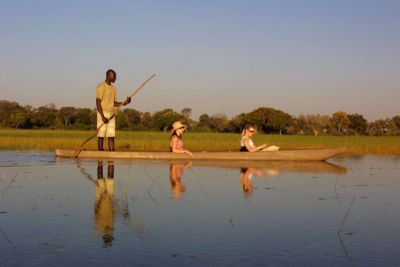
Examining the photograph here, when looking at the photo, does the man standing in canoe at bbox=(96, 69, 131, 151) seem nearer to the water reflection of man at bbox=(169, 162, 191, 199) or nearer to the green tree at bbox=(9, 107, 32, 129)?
the water reflection of man at bbox=(169, 162, 191, 199)

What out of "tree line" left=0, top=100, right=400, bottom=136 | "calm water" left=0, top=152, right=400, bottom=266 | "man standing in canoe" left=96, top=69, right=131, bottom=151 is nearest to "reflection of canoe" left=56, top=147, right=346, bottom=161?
"man standing in canoe" left=96, top=69, right=131, bottom=151

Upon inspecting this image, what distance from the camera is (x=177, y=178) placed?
400 inches

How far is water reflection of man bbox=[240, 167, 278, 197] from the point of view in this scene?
8.71m

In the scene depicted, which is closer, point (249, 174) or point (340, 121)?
point (249, 174)

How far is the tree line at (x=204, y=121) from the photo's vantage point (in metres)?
73.7

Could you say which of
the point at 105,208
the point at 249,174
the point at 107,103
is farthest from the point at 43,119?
the point at 105,208

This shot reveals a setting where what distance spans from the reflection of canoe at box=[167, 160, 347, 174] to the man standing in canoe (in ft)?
6.74

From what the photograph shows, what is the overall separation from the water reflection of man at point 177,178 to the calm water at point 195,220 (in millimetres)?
32

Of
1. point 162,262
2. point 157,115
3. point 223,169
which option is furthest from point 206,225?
point 157,115

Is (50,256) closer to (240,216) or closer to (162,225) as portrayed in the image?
(162,225)

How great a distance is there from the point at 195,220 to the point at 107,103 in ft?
31.8

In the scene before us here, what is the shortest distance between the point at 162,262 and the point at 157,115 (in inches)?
3125

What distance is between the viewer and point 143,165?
1310 centimetres

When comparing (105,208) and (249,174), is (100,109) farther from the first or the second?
(105,208)
